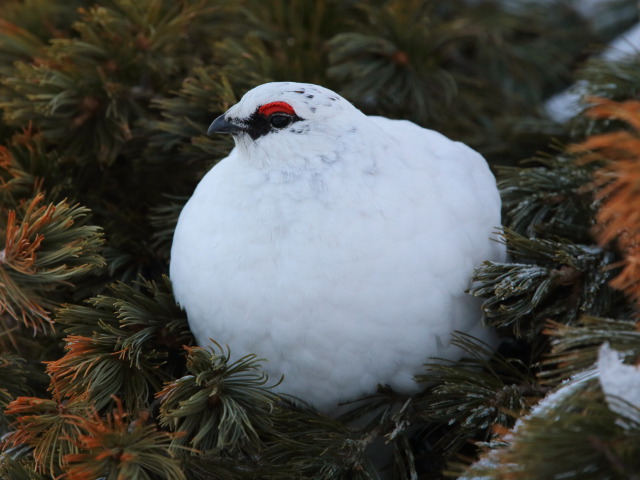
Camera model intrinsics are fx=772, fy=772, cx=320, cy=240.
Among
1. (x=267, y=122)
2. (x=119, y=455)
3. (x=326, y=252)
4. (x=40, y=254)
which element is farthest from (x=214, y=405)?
(x=267, y=122)

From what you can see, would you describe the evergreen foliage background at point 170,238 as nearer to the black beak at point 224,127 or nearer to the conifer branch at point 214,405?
the conifer branch at point 214,405

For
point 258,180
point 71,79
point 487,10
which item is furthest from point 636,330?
point 487,10

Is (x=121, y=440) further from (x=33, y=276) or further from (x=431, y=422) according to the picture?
(x=431, y=422)

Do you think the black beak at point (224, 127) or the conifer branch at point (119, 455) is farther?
the black beak at point (224, 127)

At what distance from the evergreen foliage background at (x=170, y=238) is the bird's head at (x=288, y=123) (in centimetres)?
33

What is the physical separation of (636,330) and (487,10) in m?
1.91

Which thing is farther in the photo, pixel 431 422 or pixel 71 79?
pixel 71 79

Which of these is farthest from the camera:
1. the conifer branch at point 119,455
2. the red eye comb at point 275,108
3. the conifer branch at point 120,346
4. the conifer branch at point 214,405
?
the red eye comb at point 275,108

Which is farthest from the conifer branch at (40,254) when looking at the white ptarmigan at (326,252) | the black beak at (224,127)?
the black beak at (224,127)

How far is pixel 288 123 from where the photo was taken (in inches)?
65.5

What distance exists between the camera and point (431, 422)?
1.65m

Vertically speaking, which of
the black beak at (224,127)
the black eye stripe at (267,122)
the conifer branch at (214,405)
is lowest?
the conifer branch at (214,405)

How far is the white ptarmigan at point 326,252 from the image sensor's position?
158 centimetres

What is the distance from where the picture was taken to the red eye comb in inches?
65.1
